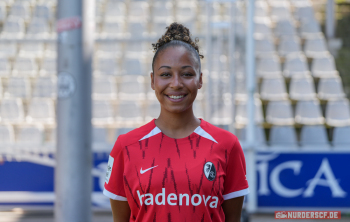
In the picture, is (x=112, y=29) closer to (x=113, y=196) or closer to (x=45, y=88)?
(x=45, y=88)

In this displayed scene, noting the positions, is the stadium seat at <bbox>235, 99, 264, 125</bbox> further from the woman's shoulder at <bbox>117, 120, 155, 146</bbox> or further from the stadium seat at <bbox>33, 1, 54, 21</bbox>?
the woman's shoulder at <bbox>117, 120, 155, 146</bbox>

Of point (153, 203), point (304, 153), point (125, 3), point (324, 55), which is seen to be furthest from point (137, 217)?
point (125, 3)

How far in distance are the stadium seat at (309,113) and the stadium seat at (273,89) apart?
37 cm

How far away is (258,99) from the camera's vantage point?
5988mm

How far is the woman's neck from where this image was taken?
1.52 meters

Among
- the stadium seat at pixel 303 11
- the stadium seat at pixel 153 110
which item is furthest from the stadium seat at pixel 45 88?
the stadium seat at pixel 303 11

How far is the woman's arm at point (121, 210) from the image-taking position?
1.56m

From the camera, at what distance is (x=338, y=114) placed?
5.82 metres

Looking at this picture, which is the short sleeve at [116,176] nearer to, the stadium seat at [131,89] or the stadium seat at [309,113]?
the stadium seat at [131,89]

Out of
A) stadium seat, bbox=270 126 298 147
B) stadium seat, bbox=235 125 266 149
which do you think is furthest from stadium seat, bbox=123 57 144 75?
stadium seat, bbox=270 126 298 147

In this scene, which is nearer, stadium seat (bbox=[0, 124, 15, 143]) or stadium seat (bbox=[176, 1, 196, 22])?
stadium seat (bbox=[0, 124, 15, 143])

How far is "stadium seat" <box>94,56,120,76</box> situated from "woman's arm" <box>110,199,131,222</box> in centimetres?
471

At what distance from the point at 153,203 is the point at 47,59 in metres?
5.25

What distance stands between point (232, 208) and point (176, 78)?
547mm
